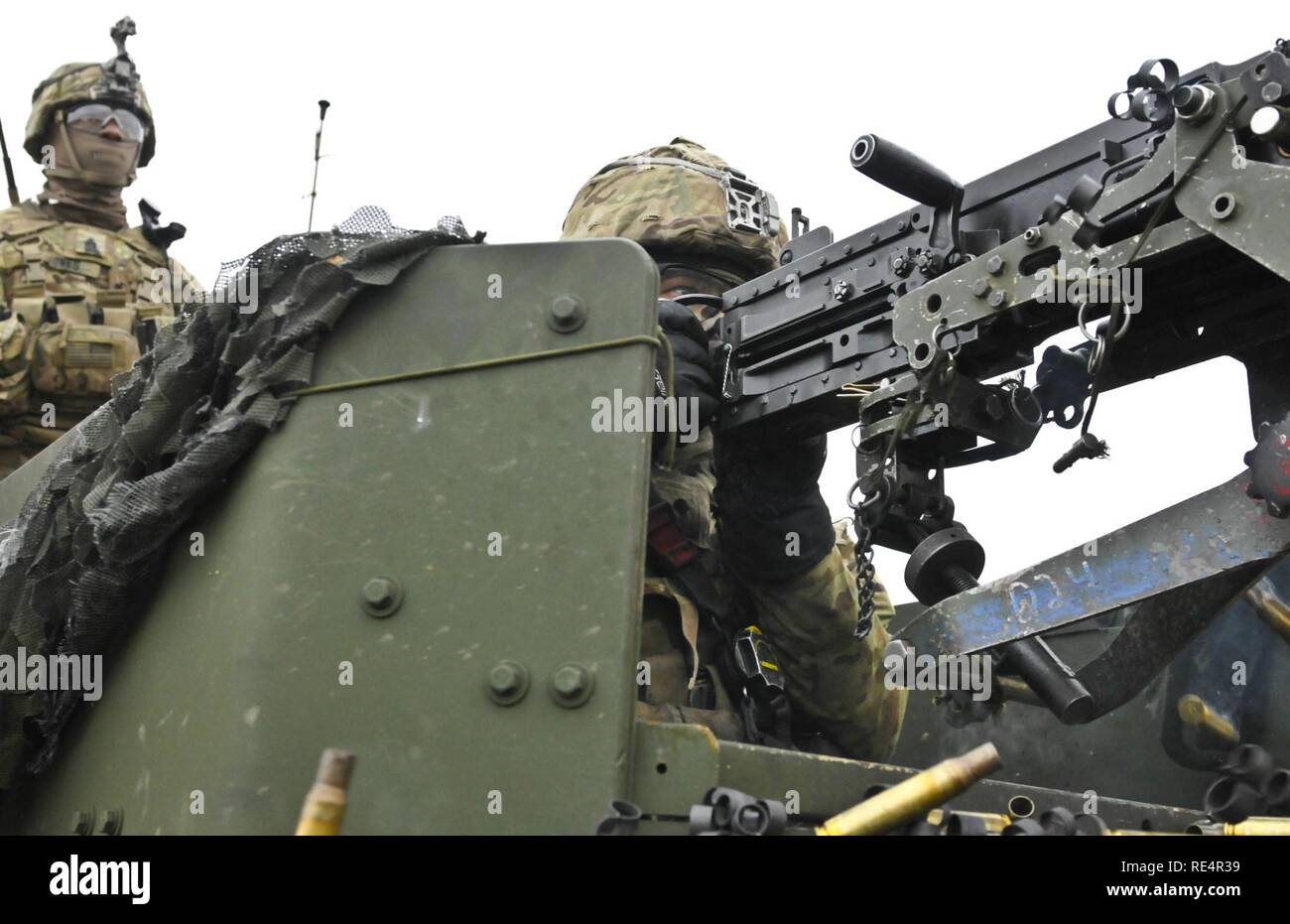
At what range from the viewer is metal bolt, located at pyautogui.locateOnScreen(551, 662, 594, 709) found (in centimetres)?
247

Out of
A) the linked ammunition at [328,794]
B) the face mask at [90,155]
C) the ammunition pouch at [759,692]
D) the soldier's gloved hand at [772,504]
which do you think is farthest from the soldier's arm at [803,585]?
the face mask at [90,155]

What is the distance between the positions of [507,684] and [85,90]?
15.9 feet

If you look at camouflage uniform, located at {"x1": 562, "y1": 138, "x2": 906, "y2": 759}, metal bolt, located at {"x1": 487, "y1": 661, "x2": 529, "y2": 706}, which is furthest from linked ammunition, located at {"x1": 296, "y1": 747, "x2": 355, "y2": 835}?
camouflage uniform, located at {"x1": 562, "y1": 138, "x2": 906, "y2": 759}

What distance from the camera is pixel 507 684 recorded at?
249 centimetres

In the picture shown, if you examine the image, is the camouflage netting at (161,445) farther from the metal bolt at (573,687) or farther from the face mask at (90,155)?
the face mask at (90,155)

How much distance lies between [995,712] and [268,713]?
4.86ft

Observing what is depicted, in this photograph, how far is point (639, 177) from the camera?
4539mm

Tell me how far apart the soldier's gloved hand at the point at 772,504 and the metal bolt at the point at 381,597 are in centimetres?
147

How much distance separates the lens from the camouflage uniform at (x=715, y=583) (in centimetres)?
385

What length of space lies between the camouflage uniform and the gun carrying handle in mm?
769

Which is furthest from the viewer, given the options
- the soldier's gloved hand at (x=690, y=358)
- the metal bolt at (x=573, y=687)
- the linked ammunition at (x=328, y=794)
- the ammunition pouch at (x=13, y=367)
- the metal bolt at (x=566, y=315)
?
the ammunition pouch at (x=13, y=367)

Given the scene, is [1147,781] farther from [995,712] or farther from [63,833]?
[63,833]

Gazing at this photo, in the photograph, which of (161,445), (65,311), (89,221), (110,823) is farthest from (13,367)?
(110,823)
